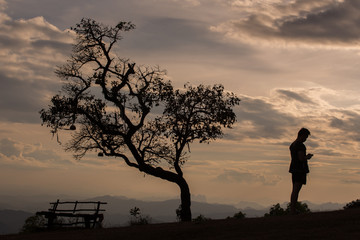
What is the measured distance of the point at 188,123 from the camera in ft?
101

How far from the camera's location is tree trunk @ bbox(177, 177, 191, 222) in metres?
30.3

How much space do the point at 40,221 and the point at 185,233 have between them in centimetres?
2991

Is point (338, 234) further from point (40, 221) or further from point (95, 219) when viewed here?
point (40, 221)

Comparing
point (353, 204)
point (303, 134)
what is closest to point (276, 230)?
point (303, 134)

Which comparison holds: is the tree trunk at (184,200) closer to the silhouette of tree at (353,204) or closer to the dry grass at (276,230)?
the silhouette of tree at (353,204)

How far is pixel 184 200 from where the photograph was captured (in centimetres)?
3055

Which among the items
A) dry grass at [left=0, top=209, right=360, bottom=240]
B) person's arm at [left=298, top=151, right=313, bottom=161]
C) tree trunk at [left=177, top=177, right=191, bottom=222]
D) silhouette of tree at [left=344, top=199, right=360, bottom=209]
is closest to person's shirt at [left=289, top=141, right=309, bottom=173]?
person's arm at [left=298, top=151, right=313, bottom=161]

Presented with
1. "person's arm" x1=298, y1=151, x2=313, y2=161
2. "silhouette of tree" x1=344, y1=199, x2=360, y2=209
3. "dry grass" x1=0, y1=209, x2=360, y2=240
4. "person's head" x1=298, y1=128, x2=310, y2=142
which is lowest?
"dry grass" x1=0, y1=209, x2=360, y2=240

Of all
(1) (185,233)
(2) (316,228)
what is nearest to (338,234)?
(2) (316,228)

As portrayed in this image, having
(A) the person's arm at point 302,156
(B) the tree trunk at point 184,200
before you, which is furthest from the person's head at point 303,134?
(B) the tree trunk at point 184,200

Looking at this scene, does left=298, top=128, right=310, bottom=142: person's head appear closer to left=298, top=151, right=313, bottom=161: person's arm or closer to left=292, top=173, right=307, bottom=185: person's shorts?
left=298, top=151, right=313, bottom=161: person's arm

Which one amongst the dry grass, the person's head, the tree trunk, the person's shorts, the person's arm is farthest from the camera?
the tree trunk

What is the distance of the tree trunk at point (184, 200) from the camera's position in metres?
30.3

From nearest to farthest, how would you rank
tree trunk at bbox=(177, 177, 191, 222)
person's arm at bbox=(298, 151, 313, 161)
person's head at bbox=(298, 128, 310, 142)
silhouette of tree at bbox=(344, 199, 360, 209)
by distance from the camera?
person's arm at bbox=(298, 151, 313, 161), person's head at bbox=(298, 128, 310, 142), silhouette of tree at bbox=(344, 199, 360, 209), tree trunk at bbox=(177, 177, 191, 222)
